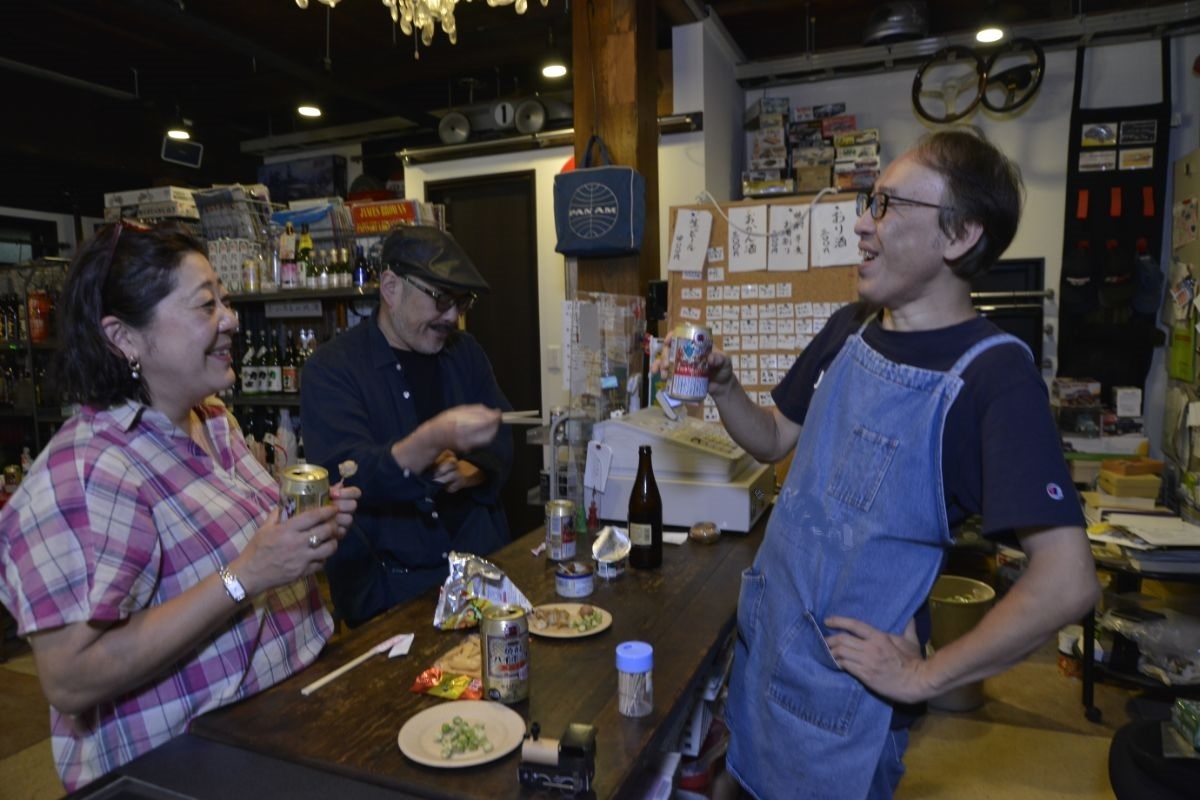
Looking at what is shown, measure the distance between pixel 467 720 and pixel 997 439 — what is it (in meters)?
0.99

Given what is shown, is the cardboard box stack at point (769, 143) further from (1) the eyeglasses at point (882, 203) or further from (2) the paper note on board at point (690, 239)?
(1) the eyeglasses at point (882, 203)

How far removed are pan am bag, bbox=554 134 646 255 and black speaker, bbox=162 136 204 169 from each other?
197 inches

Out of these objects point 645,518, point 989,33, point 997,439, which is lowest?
point 645,518

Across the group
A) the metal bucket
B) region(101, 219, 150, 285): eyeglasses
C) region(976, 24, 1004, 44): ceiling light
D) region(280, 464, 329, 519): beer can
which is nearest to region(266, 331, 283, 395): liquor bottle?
region(101, 219, 150, 285): eyeglasses

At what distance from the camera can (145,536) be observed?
1.23m

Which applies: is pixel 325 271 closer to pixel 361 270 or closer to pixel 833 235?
pixel 361 270

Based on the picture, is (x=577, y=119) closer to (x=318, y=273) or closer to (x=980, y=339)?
(x=318, y=273)

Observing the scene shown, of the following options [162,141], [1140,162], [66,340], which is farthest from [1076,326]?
[162,141]

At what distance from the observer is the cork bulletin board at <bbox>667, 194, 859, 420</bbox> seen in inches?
139

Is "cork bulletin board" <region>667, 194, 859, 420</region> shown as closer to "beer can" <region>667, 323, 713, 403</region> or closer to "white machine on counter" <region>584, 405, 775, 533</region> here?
"white machine on counter" <region>584, 405, 775, 533</region>

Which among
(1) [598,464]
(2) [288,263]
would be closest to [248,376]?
(2) [288,263]

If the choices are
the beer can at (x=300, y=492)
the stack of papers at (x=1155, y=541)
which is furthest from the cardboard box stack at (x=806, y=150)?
the beer can at (x=300, y=492)

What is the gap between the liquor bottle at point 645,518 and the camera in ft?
6.74

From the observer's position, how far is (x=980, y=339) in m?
1.27
